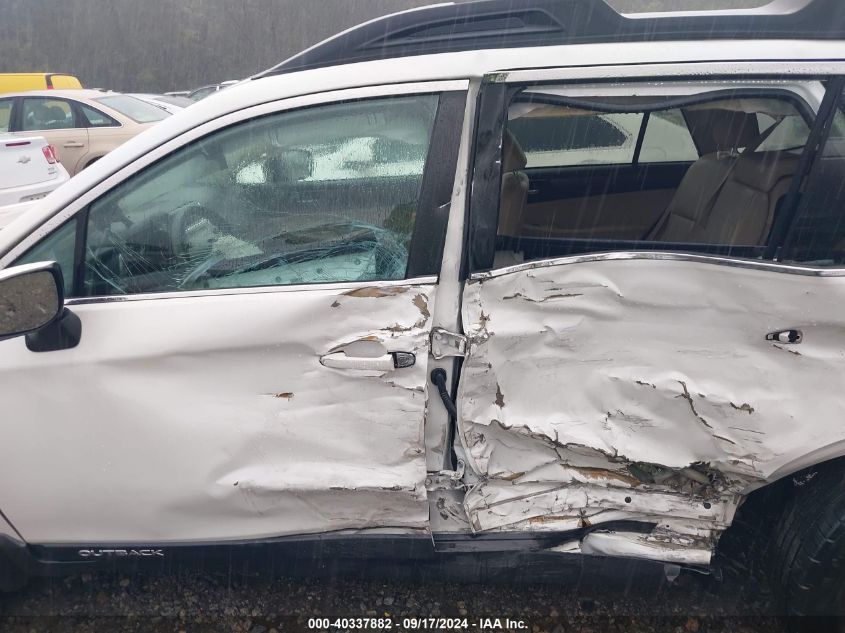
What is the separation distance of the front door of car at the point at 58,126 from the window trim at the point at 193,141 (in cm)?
747

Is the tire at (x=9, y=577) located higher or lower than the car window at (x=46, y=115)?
lower

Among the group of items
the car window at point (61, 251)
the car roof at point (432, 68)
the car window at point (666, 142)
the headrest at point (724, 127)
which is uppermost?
the car roof at point (432, 68)

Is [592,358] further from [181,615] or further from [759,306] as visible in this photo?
[181,615]

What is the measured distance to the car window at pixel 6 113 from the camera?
8.48 meters

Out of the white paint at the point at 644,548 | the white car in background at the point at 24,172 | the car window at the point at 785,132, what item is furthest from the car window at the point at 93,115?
the white paint at the point at 644,548

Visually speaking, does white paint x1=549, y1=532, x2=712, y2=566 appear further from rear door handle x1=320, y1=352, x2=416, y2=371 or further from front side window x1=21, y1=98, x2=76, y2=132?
front side window x1=21, y1=98, x2=76, y2=132

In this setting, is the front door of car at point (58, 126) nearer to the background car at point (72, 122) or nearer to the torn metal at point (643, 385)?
the background car at point (72, 122)

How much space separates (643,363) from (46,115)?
373 inches

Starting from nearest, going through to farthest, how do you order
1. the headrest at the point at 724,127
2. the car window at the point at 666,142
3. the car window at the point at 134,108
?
the headrest at the point at 724,127, the car window at the point at 666,142, the car window at the point at 134,108

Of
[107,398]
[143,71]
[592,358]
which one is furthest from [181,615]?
[143,71]

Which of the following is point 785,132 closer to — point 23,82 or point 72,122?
point 72,122

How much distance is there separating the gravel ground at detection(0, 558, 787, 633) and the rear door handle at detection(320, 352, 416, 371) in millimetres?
834

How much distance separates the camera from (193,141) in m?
1.72

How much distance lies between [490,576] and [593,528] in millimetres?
374
